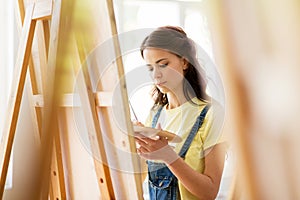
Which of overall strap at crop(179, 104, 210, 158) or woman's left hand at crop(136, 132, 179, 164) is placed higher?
overall strap at crop(179, 104, 210, 158)

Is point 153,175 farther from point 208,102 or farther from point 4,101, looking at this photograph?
point 4,101

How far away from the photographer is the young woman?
3.55ft

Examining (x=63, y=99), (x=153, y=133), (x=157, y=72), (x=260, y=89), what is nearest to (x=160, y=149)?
(x=153, y=133)

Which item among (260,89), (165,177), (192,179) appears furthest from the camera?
(165,177)

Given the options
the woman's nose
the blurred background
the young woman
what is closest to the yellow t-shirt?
the young woman

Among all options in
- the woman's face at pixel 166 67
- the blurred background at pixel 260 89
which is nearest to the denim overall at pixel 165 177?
the woman's face at pixel 166 67

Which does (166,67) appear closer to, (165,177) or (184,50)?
(184,50)

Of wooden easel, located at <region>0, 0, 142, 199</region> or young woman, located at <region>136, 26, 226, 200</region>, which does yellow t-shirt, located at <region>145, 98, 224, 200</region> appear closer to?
young woman, located at <region>136, 26, 226, 200</region>

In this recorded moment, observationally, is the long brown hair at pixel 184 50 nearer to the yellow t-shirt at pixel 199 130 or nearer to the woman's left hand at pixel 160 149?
the yellow t-shirt at pixel 199 130

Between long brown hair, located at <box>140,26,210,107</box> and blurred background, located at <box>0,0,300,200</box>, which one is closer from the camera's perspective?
blurred background, located at <box>0,0,300,200</box>

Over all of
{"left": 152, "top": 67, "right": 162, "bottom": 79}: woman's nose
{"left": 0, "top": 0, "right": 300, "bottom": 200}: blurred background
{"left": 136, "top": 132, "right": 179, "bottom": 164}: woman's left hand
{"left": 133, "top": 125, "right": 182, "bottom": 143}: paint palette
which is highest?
{"left": 152, "top": 67, "right": 162, "bottom": 79}: woman's nose

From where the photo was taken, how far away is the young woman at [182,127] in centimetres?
108

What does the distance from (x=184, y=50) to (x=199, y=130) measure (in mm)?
223

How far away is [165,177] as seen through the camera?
1178 mm
